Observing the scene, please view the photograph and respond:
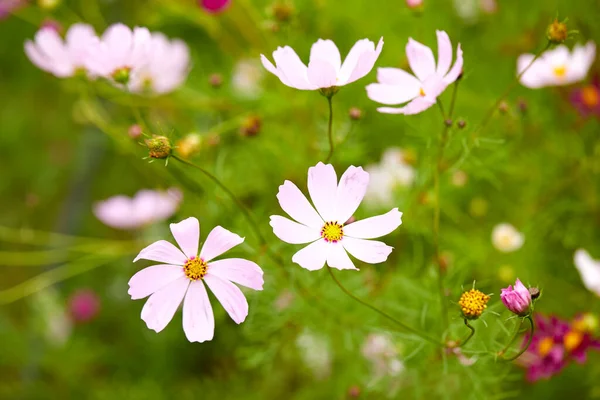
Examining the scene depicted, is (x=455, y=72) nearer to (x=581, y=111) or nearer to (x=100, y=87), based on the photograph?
(x=581, y=111)

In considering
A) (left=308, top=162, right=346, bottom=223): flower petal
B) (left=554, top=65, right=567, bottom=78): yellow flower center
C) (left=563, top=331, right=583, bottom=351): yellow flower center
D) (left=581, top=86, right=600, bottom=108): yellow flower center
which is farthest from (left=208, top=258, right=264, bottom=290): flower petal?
(left=581, top=86, right=600, bottom=108): yellow flower center

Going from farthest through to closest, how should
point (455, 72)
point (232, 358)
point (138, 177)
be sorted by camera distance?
point (138, 177) → point (232, 358) → point (455, 72)

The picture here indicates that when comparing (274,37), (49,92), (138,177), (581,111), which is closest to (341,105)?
(274,37)

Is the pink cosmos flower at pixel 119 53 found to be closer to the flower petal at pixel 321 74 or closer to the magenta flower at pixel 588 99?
the flower petal at pixel 321 74

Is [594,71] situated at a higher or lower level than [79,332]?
higher

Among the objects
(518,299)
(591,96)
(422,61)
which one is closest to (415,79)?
(422,61)

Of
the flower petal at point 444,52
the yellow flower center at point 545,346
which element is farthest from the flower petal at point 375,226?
the yellow flower center at point 545,346
